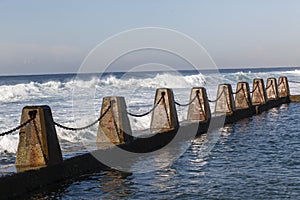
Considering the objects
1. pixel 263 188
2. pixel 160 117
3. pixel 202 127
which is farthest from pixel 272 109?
pixel 263 188

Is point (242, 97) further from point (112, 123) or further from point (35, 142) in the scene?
point (35, 142)

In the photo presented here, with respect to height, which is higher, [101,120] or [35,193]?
[101,120]

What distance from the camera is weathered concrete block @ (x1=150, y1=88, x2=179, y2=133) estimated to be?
44.8 feet

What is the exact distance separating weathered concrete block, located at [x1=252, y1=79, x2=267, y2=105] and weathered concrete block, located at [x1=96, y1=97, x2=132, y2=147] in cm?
1321

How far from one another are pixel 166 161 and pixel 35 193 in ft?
11.6

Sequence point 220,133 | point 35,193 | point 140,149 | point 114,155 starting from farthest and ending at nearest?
point 220,133
point 140,149
point 114,155
point 35,193

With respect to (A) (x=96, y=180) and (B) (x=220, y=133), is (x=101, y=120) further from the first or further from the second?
(B) (x=220, y=133)

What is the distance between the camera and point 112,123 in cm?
1098

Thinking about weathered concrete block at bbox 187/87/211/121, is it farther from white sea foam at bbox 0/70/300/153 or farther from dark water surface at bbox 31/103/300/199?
dark water surface at bbox 31/103/300/199

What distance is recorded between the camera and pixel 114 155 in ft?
34.5

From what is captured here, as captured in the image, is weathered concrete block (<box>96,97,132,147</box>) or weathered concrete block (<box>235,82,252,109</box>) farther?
weathered concrete block (<box>235,82,252,109</box>)

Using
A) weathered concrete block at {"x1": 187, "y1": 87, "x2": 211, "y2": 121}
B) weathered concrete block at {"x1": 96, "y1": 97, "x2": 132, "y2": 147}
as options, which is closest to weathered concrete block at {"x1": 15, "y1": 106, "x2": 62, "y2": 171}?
weathered concrete block at {"x1": 96, "y1": 97, "x2": 132, "y2": 147}

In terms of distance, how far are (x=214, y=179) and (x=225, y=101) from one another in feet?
33.1

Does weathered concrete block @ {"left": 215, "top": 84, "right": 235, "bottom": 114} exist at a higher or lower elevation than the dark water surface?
higher
